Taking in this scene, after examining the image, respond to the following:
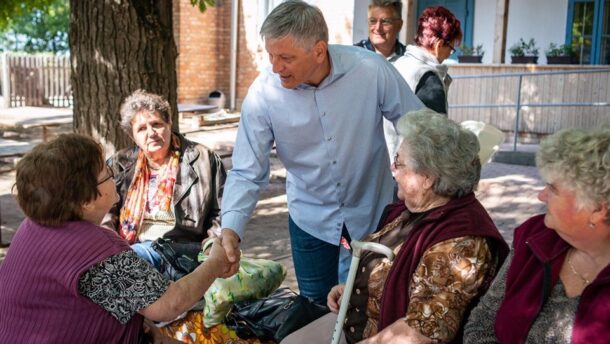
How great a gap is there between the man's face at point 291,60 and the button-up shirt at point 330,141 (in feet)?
0.43

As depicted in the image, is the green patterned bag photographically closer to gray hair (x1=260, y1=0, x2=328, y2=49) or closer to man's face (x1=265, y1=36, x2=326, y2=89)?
man's face (x1=265, y1=36, x2=326, y2=89)

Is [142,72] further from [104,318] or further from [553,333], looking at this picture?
[553,333]

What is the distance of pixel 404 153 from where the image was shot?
2.72 metres

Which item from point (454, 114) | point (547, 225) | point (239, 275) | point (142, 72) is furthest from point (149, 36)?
point (454, 114)

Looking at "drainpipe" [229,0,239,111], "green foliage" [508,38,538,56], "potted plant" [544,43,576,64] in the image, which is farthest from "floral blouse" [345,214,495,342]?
"drainpipe" [229,0,239,111]

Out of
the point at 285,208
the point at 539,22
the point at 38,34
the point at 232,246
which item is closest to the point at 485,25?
the point at 539,22

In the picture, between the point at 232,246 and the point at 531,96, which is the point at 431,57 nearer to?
the point at 232,246

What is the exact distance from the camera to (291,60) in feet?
9.96

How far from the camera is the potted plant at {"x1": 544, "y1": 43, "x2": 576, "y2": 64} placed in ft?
40.6

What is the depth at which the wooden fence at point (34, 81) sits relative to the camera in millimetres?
19453

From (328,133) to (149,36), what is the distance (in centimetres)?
250

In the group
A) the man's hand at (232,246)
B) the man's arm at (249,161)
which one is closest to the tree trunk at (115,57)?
the man's arm at (249,161)

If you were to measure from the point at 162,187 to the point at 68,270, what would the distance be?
66.3 inches

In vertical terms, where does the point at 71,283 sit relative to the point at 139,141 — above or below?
below
